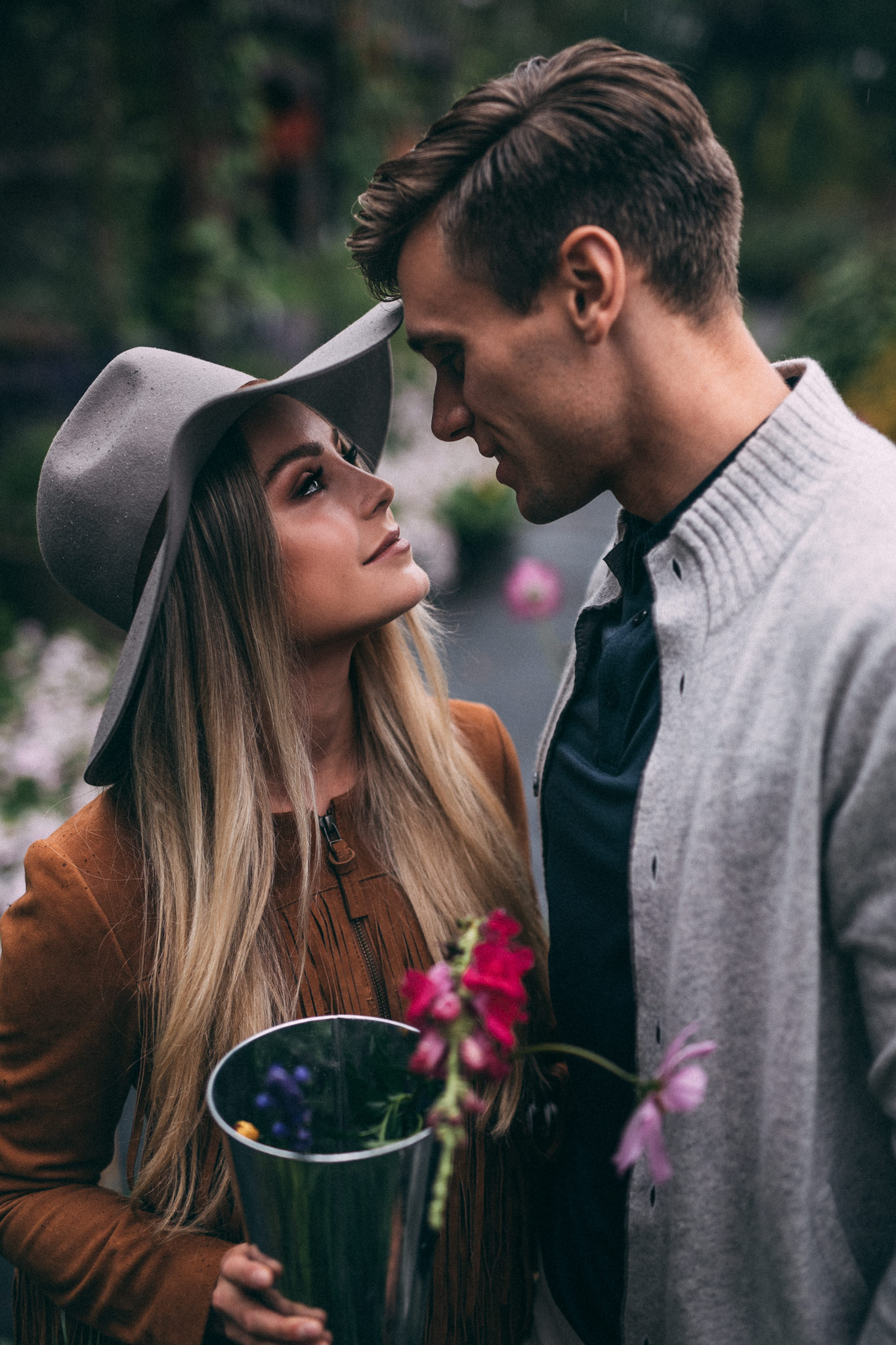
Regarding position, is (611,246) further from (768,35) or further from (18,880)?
(768,35)

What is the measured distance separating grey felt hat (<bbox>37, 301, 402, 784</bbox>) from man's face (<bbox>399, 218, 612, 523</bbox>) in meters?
0.13

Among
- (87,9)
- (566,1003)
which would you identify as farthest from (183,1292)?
(87,9)

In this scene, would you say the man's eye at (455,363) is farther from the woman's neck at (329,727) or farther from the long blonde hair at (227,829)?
the woman's neck at (329,727)

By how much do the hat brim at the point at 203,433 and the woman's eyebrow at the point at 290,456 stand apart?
9 cm

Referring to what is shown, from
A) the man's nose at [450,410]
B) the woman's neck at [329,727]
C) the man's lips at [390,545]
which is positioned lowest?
the woman's neck at [329,727]

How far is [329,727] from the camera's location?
182cm

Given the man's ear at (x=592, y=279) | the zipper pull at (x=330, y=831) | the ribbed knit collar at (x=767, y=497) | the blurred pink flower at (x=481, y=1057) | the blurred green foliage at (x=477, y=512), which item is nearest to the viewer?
the blurred pink flower at (x=481, y=1057)

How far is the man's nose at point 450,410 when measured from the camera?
1551 millimetres

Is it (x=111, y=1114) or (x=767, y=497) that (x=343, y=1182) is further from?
(x=767, y=497)

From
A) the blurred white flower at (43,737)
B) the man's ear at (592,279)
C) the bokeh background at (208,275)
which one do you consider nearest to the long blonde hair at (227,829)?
the man's ear at (592,279)

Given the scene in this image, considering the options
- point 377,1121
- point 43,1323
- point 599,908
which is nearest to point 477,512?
point 599,908

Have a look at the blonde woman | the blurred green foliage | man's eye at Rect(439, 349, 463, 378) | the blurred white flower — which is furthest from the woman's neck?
the blurred green foliage

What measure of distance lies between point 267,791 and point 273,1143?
686mm

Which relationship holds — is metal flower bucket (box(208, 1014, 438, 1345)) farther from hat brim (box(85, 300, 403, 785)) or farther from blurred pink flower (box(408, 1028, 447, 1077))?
hat brim (box(85, 300, 403, 785))
